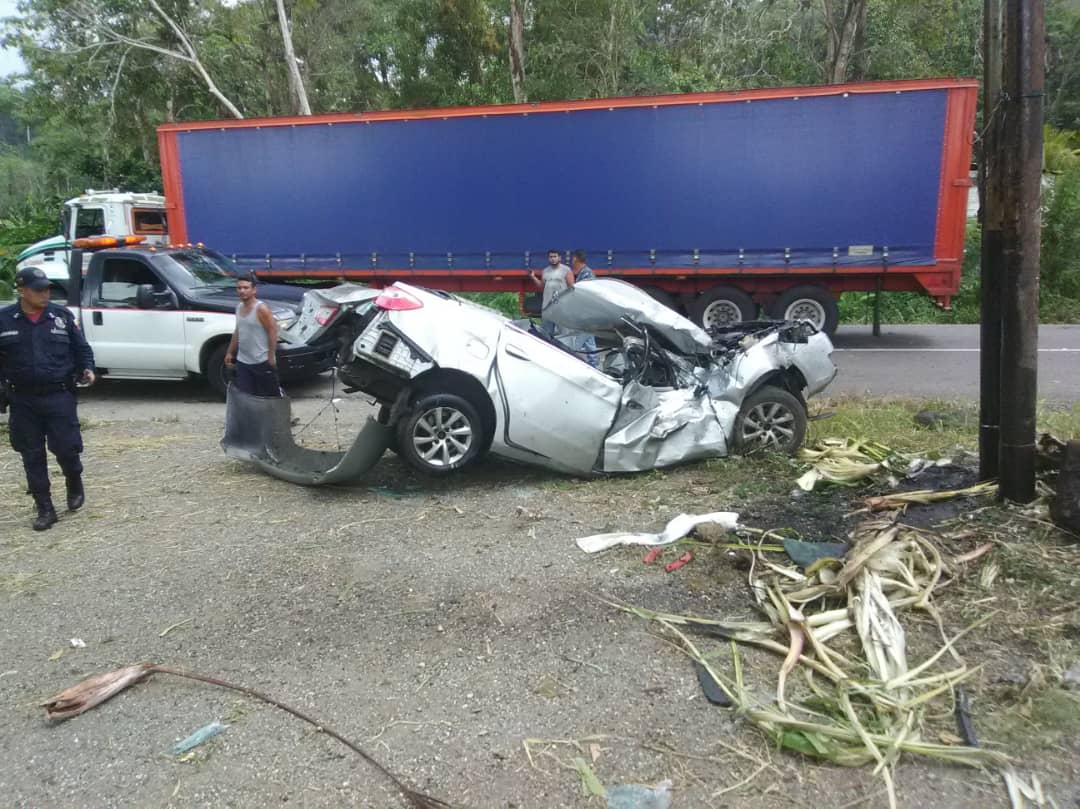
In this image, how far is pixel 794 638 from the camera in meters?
3.60

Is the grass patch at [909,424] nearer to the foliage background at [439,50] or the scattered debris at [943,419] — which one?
the scattered debris at [943,419]

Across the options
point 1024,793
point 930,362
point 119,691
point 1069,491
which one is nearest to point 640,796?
point 1024,793

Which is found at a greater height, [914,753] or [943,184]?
[943,184]

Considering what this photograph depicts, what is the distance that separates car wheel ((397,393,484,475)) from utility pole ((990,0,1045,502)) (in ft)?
11.2

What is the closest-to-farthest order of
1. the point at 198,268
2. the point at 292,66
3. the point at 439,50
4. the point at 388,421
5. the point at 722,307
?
the point at 388,421 < the point at 198,268 < the point at 722,307 < the point at 292,66 < the point at 439,50

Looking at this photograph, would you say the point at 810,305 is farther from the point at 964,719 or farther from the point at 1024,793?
the point at 1024,793

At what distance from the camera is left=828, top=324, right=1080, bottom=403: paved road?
9750mm

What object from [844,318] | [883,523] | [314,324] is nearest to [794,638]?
[883,523]

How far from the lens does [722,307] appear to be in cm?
1343

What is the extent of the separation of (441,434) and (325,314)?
1.20 meters

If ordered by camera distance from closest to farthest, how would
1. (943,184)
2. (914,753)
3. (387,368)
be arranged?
(914,753) < (387,368) < (943,184)

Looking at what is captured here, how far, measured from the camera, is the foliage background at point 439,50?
2292cm

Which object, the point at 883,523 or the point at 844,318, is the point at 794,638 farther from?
the point at 844,318

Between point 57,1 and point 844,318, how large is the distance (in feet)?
72.7
